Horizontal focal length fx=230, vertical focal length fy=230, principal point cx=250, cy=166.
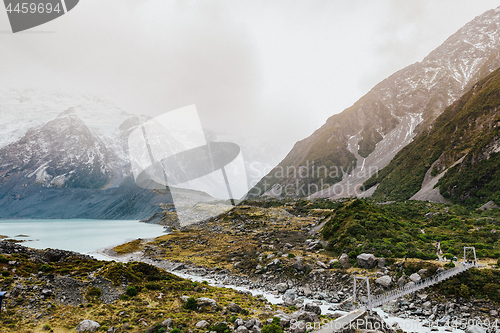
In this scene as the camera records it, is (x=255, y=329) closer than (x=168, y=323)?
Yes

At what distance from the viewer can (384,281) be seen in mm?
23625

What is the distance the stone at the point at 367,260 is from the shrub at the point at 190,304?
1965 centimetres

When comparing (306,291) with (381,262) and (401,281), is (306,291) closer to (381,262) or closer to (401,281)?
(381,262)

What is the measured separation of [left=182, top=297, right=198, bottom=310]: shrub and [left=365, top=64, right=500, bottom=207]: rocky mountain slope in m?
59.3

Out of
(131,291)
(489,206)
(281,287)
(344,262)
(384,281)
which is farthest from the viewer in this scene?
(489,206)

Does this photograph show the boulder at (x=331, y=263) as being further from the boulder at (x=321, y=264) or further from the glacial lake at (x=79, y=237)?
the glacial lake at (x=79, y=237)

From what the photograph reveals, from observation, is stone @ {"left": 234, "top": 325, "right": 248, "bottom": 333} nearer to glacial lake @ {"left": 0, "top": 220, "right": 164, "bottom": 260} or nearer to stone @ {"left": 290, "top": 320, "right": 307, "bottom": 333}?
stone @ {"left": 290, "top": 320, "right": 307, "bottom": 333}

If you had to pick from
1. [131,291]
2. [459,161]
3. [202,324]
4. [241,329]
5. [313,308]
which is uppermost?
[459,161]

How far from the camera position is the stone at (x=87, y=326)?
51.3ft

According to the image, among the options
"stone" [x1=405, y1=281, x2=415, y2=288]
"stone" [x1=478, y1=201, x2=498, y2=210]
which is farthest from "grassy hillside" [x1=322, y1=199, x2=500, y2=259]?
"stone" [x1=405, y1=281, x2=415, y2=288]

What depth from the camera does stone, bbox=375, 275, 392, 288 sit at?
76.4 ft

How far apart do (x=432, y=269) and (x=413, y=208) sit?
37.8m

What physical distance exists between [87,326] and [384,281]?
2616 centimetres

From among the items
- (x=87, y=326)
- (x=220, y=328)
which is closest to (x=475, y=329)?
(x=220, y=328)
